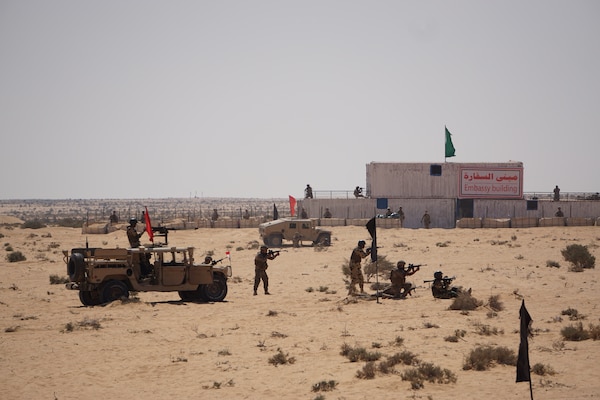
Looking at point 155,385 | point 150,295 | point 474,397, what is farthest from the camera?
point 150,295

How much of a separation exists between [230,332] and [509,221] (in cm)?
4176

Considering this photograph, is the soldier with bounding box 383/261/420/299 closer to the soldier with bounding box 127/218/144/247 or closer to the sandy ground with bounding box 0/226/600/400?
the sandy ground with bounding box 0/226/600/400

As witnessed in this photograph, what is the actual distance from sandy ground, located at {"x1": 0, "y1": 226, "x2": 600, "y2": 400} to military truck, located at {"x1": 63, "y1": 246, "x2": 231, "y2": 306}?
48cm

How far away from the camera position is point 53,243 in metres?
47.8

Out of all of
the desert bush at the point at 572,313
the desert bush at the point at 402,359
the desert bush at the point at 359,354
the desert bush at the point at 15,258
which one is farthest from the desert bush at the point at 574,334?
the desert bush at the point at 15,258

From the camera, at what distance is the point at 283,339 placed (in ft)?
53.6

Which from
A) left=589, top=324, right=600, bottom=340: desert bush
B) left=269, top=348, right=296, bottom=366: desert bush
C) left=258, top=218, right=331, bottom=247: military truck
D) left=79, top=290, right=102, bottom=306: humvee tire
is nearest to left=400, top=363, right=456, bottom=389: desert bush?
left=269, top=348, right=296, bottom=366: desert bush

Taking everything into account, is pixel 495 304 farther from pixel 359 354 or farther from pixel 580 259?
pixel 580 259

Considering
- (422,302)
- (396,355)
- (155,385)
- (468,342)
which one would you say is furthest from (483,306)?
(155,385)

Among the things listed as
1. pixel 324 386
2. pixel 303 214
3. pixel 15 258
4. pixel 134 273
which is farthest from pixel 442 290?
pixel 303 214

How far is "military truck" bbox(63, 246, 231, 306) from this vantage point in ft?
66.9

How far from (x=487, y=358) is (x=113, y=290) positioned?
37.7 ft

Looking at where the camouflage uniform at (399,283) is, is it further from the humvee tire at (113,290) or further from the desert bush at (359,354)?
the humvee tire at (113,290)

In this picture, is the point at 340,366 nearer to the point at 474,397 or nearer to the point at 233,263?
the point at 474,397
